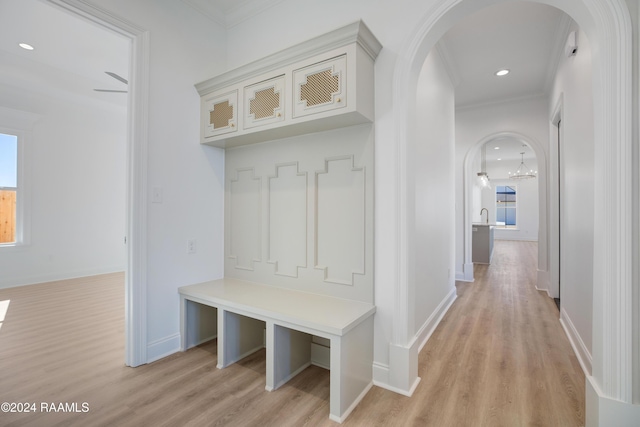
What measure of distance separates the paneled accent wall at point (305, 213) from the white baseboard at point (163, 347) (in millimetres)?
689

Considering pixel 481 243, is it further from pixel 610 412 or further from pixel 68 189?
pixel 68 189

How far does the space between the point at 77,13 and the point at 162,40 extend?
54 centimetres

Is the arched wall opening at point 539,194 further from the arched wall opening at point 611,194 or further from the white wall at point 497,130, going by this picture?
the arched wall opening at point 611,194

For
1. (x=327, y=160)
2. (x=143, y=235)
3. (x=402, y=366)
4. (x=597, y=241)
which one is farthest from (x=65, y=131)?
(x=597, y=241)

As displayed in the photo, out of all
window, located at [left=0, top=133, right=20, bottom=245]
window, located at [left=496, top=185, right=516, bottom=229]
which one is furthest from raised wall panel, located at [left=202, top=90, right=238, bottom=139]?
window, located at [left=496, top=185, right=516, bottom=229]

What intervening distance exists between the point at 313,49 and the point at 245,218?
1520mm

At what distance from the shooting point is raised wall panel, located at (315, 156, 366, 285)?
2.14 meters

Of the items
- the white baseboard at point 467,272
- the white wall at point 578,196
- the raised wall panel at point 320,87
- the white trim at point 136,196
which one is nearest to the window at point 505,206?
the white baseboard at point 467,272

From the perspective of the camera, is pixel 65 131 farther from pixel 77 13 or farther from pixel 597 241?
pixel 597 241

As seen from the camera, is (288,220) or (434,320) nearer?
(288,220)

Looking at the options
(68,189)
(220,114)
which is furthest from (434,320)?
(68,189)

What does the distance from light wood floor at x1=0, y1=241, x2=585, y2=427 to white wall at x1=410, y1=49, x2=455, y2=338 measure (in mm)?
425

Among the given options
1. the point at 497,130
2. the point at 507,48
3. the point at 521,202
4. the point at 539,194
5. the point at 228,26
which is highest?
the point at 507,48

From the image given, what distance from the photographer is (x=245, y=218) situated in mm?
2779
